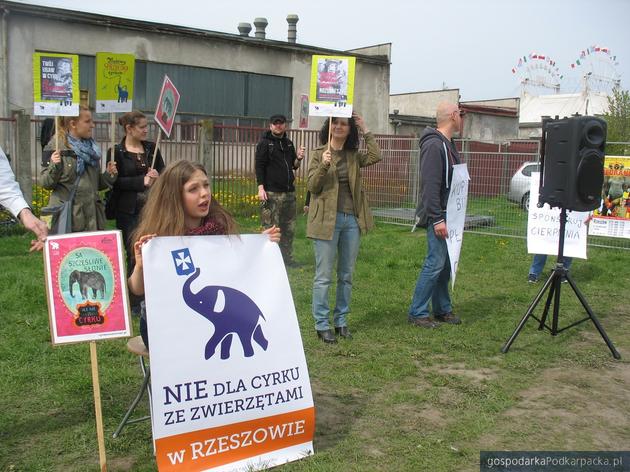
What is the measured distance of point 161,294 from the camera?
3.36 metres

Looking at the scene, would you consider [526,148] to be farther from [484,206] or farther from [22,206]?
[22,206]

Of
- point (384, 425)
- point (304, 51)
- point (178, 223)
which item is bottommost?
point (384, 425)

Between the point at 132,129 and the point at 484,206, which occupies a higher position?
the point at 132,129

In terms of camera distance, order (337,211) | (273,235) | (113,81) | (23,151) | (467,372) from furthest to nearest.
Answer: (23,151)
(113,81)
(337,211)
(467,372)
(273,235)

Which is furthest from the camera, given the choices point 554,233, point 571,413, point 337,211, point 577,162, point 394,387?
point 554,233

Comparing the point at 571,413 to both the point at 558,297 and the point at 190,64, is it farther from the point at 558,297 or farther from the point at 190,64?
the point at 190,64

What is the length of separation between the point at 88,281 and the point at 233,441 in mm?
1141

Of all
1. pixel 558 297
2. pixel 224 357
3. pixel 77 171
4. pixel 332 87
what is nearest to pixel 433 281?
pixel 558 297

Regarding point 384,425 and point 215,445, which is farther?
point 384,425

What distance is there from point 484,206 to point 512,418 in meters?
8.73

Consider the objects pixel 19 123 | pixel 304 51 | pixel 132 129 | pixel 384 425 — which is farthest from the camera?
pixel 304 51

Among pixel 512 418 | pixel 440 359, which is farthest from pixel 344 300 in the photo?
pixel 512 418

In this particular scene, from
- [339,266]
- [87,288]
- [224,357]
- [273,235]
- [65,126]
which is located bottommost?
[224,357]

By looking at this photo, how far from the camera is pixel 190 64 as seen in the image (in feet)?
66.6
